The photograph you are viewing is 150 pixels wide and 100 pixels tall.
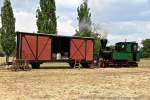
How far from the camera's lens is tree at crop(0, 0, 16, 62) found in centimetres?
5393

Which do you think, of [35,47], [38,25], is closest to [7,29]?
[38,25]

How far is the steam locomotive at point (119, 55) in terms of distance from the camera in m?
46.4

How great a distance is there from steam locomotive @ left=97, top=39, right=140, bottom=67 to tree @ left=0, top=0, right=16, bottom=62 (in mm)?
12083

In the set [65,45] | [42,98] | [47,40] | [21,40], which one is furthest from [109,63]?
[42,98]

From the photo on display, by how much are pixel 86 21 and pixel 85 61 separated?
61.7ft

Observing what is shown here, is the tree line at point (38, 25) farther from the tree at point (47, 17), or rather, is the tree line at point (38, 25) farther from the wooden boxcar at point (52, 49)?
the wooden boxcar at point (52, 49)

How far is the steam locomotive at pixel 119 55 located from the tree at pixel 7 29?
476 inches

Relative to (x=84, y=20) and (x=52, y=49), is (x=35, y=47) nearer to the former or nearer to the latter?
(x=52, y=49)

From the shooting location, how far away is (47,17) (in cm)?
5494

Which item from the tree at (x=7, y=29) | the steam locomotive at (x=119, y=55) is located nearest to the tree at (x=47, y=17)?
the tree at (x=7, y=29)

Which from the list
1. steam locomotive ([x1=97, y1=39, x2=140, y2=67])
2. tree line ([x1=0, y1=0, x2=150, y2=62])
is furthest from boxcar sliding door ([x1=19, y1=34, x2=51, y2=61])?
tree line ([x1=0, y1=0, x2=150, y2=62])

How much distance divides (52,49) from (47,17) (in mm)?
14578

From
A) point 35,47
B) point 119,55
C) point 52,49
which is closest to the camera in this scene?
point 35,47

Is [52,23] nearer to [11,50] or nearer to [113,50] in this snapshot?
[11,50]
